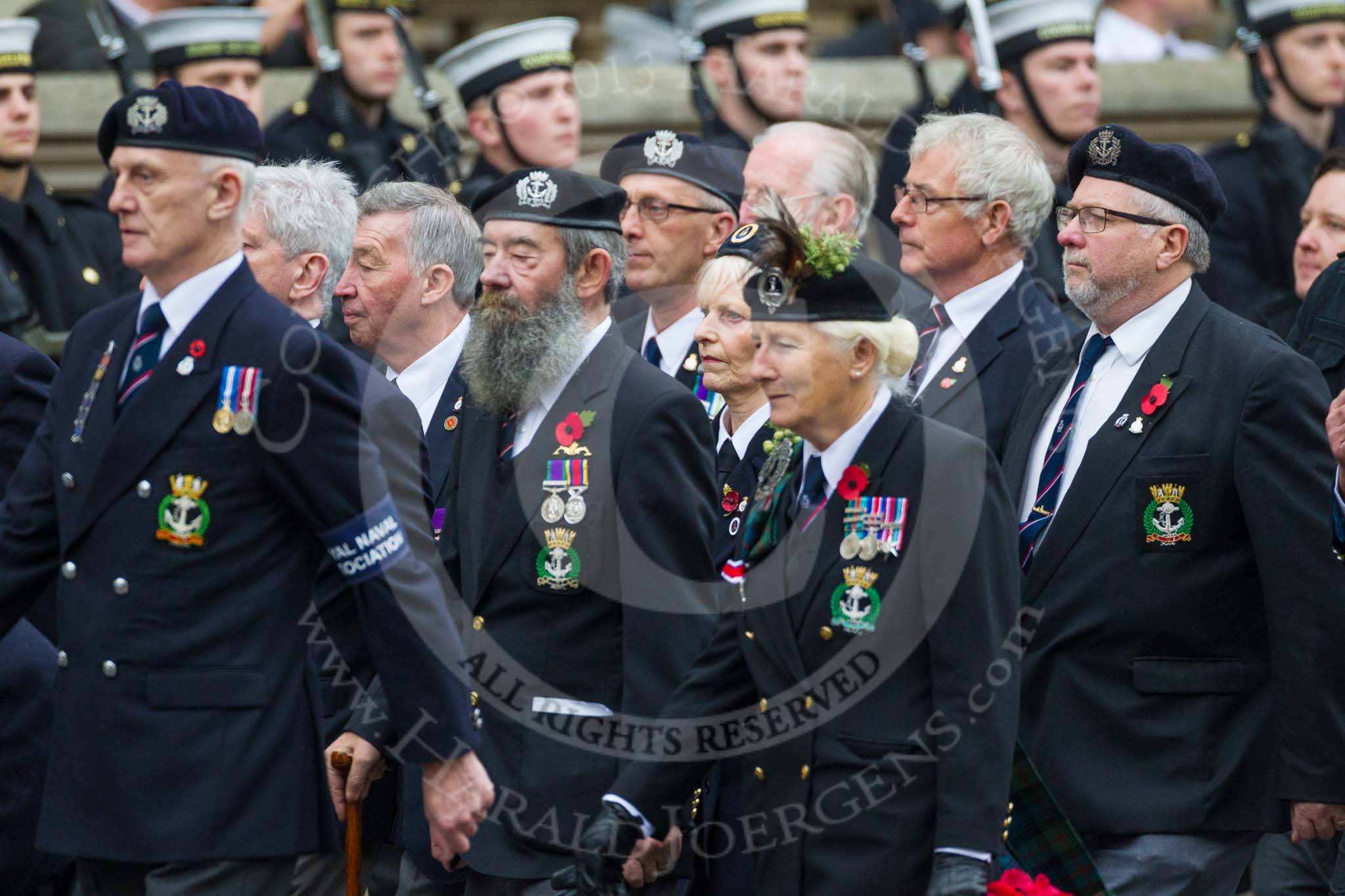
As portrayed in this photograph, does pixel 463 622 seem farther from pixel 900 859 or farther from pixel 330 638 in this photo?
pixel 900 859

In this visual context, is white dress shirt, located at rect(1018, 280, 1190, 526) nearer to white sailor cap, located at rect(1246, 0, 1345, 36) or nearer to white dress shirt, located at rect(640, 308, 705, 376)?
white dress shirt, located at rect(640, 308, 705, 376)

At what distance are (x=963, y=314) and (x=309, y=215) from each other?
6.49ft

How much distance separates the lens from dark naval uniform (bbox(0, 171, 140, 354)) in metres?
8.88

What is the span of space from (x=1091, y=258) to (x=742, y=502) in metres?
1.15

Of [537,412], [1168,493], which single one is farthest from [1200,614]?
[537,412]

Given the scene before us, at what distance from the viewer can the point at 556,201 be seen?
20.5 ft

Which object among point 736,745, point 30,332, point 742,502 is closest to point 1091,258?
point 742,502

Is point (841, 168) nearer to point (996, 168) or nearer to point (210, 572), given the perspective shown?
point (996, 168)

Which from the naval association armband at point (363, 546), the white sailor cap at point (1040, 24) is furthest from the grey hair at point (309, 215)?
the white sailor cap at point (1040, 24)

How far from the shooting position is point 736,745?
5.20 meters

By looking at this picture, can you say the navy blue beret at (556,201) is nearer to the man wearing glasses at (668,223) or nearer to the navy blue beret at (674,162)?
the man wearing glasses at (668,223)

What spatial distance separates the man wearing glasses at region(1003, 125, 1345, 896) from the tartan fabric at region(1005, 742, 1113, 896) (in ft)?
1.36

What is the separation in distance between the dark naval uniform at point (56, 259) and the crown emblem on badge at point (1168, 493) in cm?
461

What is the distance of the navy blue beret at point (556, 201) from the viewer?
6.23m
